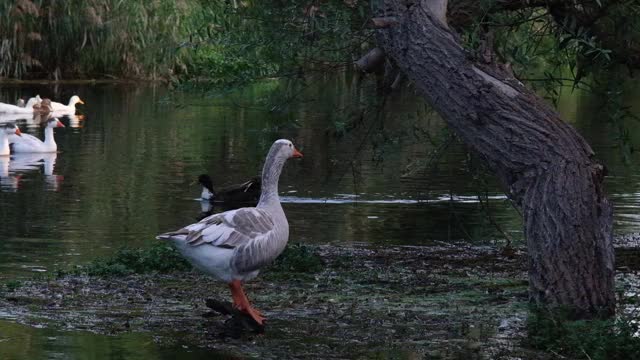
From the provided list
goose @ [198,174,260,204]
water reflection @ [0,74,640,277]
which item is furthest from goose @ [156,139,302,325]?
goose @ [198,174,260,204]

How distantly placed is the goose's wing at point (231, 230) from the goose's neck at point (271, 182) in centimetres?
26

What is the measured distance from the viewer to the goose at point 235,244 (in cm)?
1036

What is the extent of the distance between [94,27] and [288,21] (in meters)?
32.1

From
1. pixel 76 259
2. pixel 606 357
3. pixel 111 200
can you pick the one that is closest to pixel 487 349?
pixel 606 357

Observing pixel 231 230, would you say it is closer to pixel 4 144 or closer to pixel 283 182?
pixel 283 182

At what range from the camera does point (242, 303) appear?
33.8ft

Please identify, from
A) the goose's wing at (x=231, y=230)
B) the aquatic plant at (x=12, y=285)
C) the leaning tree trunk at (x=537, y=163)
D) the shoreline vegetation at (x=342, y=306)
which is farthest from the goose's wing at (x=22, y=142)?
the leaning tree trunk at (x=537, y=163)

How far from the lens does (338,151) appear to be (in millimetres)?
27531

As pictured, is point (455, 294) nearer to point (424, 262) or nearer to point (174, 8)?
point (424, 262)

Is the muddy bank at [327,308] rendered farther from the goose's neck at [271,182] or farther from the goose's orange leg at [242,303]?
the goose's neck at [271,182]

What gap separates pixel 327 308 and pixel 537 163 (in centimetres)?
213

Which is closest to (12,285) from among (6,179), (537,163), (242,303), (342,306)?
(242,303)

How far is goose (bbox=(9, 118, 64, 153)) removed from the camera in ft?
88.5

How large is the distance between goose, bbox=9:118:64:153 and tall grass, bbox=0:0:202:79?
52.2 ft
